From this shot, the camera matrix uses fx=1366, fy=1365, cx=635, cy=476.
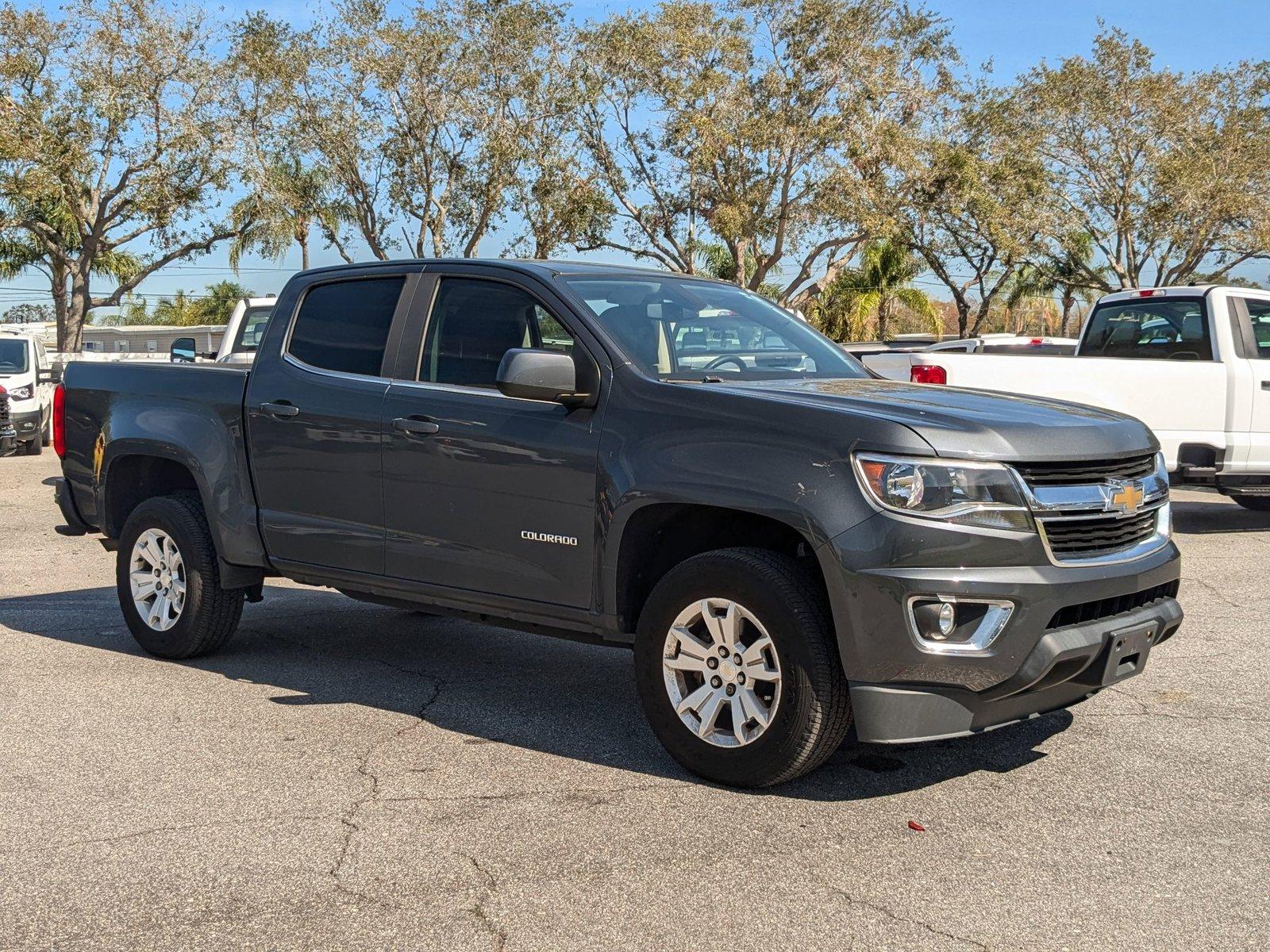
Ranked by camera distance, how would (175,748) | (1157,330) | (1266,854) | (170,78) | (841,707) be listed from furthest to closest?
1. (170,78)
2. (1157,330)
3. (175,748)
4. (841,707)
5. (1266,854)

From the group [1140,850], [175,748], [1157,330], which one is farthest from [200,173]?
[1140,850]

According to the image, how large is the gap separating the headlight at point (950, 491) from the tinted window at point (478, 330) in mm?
1674

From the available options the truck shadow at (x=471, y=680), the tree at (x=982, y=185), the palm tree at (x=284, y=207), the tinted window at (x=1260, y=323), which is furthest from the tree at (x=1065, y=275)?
the truck shadow at (x=471, y=680)

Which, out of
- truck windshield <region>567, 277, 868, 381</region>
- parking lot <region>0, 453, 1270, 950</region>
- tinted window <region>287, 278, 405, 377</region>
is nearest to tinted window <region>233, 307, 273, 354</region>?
parking lot <region>0, 453, 1270, 950</region>

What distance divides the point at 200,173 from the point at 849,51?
16.5m

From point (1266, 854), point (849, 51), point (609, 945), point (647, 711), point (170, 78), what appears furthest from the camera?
point (170, 78)

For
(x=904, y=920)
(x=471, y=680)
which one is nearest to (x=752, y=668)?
(x=904, y=920)

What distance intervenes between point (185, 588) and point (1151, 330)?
8.82 meters

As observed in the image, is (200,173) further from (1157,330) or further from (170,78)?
(1157,330)

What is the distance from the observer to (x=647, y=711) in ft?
16.1

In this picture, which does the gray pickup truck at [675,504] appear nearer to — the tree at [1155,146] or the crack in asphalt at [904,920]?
the crack in asphalt at [904,920]

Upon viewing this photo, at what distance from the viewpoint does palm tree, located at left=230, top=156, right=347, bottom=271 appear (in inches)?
1358

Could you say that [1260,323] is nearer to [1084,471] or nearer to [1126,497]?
[1126,497]

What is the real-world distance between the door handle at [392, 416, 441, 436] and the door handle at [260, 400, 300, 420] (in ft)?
2.20
